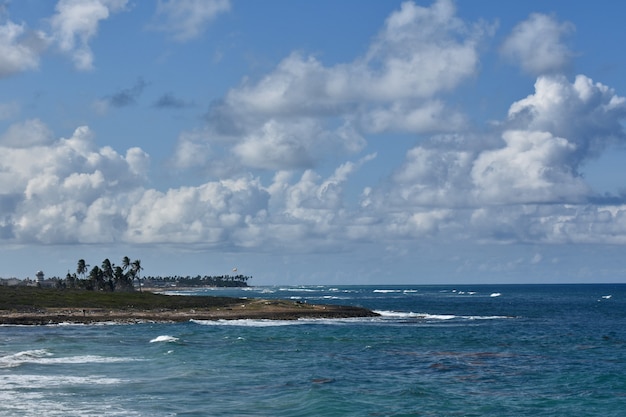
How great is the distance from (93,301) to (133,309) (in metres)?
12.2

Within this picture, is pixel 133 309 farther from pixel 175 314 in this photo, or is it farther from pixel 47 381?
pixel 47 381

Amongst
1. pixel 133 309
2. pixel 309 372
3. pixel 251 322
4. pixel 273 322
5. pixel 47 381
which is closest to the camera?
pixel 47 381

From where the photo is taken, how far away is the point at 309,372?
2357 inches

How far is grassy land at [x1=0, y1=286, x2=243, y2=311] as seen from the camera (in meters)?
132

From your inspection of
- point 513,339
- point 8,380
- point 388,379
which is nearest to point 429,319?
point 513,339

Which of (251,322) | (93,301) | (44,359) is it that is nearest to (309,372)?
(44,359)

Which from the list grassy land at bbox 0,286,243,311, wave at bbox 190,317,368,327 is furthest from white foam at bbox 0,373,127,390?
grassy land at bbox 0,286,243,311

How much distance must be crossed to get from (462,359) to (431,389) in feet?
60.6

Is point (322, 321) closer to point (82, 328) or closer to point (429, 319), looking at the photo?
point (429, 319)

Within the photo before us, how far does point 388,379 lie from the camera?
56.2 meters

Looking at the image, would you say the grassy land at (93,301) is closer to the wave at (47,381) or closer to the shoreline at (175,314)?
the shoreline at (175,314)

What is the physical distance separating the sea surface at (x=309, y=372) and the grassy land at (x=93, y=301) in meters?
30.4

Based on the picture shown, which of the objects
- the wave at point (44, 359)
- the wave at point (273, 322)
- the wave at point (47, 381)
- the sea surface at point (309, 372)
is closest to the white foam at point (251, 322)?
the wave at point (273, 322)

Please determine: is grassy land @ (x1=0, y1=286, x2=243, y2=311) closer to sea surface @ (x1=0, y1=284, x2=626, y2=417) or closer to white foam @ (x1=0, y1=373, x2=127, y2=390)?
sea surface @ (x1=0, y1=284, x2=626, y2=417)
